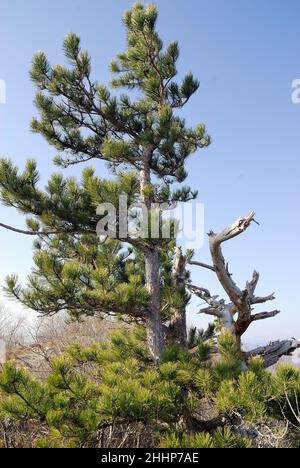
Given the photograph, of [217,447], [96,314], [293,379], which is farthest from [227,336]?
[96,314]

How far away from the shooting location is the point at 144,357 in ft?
14.2

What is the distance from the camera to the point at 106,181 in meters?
3.66

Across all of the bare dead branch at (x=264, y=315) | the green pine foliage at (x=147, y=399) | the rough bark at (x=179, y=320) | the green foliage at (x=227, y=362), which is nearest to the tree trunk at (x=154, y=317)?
the rough bark at (x=179, y=320)

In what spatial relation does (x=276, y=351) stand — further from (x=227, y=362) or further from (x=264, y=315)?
(x=227, y=362)

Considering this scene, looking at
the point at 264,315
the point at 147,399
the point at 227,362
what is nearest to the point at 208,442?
the point at 147,399

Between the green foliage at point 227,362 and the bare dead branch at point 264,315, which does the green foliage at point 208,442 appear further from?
the bare dead branch at point 264,315

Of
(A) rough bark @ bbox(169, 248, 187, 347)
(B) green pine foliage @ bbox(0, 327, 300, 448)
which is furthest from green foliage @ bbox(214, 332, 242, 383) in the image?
(A) rough bark @ bbox(169, 248, 187, 347)

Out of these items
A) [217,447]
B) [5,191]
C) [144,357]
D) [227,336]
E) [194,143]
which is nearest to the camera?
[217,447]

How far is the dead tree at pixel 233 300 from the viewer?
13.3ft

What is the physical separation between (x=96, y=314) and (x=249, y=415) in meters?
2.49

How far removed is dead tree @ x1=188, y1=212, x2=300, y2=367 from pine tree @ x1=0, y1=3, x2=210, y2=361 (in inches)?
19.3

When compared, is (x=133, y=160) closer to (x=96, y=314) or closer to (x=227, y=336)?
(x=96, y=314)

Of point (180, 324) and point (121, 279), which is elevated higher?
point (121, 279)

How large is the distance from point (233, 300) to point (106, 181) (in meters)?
2.02
